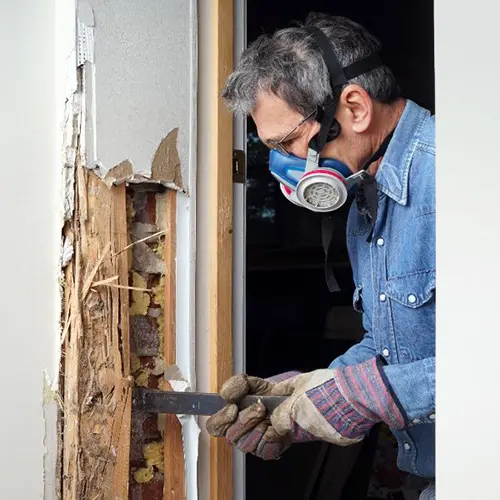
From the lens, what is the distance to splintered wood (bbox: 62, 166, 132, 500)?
2.44 m

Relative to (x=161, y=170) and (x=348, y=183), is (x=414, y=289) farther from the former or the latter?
(x=161, y=170)

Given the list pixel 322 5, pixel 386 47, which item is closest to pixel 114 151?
pixel 322 5

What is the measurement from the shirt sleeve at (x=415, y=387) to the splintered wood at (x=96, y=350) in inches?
33.4

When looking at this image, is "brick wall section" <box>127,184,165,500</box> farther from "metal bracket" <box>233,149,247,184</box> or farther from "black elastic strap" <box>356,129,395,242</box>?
"black elastic strap" <box>356,129,395,242</box>

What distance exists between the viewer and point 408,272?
2.25m

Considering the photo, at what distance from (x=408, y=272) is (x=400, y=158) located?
305mm

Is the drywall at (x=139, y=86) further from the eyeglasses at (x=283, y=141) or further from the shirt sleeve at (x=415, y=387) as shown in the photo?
the shirt sleeve at (x=415, y=387)

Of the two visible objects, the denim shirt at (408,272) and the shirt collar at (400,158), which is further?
the shirt collar at (400,158)

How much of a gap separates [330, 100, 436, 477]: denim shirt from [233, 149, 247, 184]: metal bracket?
51 cm

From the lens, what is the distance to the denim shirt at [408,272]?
2.08 m

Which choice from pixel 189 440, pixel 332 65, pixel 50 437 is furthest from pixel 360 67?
pixel 50 437

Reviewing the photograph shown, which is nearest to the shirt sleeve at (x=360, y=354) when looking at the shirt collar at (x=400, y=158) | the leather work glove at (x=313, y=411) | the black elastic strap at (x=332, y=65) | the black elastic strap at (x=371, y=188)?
the leather work glove at (x=313, y=411)

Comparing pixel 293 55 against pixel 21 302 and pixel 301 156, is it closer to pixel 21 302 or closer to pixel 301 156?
pixel 301 156

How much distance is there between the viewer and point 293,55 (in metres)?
2.34
